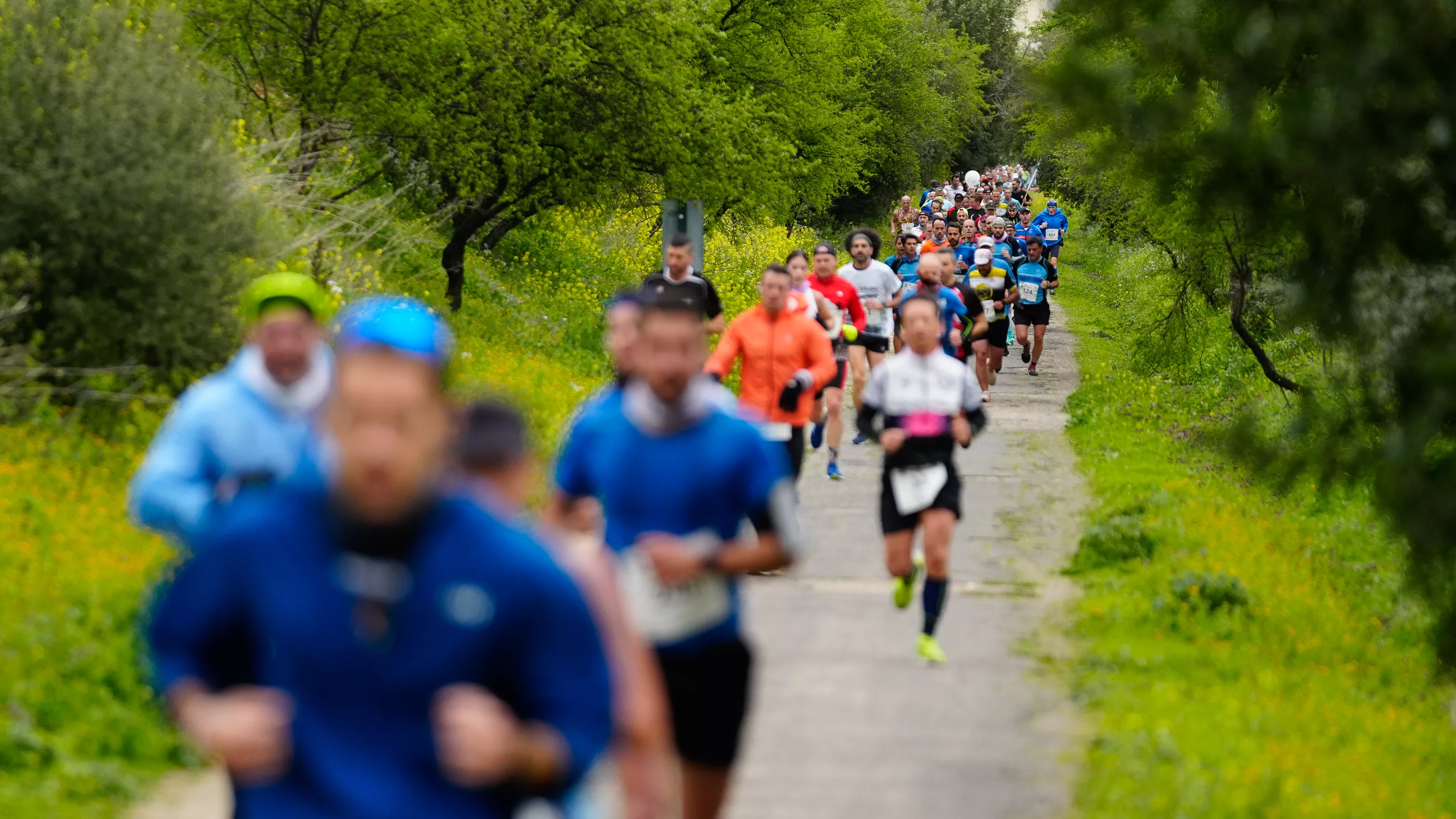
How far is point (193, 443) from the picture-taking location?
5418mm

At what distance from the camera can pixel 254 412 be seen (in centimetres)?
559

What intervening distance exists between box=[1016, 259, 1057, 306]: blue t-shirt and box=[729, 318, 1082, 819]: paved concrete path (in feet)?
30.1

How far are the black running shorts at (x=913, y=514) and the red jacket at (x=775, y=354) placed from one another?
238 centimetres

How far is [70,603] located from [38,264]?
434 cm

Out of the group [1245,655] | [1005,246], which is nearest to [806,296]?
[1245,655]

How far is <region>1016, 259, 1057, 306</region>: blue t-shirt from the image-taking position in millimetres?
24719

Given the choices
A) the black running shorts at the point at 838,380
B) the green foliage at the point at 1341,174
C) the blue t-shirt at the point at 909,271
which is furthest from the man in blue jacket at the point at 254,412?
the blue t-shirt at the point at 909,271

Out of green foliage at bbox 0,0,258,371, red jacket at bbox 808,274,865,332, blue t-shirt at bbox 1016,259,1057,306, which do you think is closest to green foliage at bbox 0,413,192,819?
green foliage at bbox 0,0,258,371

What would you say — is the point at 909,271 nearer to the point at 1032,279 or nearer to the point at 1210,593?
the point at 1032,279

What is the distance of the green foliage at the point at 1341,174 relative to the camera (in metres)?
7.64

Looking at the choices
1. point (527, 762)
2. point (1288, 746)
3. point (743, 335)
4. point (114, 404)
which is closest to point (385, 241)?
point (114, 404)

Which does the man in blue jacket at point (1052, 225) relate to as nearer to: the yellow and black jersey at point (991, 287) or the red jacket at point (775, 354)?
the yellow and black jersey at point (991, 287)

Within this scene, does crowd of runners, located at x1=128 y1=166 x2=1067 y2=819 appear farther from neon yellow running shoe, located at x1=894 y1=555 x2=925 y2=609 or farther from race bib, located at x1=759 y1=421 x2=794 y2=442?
A: race bib, located at x1=759 y1=421 x2=794 y2=442

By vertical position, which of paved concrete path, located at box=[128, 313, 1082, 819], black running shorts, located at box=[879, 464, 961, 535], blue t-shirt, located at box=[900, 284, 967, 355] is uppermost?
blue t-shirt, located at box=[900, 284, 967, 355]
